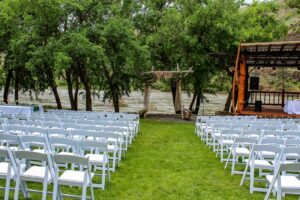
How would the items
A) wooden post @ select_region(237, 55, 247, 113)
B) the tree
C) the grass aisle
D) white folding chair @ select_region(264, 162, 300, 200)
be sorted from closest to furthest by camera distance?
white folding chair @ select_region(264, 162, 300, 200) → the grass aisle → the tree → wooden post @ select_region(237, 55, 247, 113)

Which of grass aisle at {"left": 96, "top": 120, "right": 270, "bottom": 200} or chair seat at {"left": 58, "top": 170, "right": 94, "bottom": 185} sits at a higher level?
chair seat at {"left": 58, "top": 170, "right": 94, "bottom": 185}

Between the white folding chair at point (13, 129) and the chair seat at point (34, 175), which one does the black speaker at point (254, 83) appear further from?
the chair seat at point (34, 175)

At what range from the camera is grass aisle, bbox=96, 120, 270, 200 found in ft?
18.3

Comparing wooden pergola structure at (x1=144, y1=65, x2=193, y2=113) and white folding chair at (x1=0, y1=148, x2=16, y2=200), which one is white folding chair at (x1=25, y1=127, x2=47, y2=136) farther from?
wooden pergola structure at (x1=144, y1=65, x2=193, y2=113)

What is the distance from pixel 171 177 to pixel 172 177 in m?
0.02

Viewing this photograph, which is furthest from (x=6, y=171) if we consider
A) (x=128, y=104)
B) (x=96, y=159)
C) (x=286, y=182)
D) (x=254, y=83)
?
(x=128, y=104)

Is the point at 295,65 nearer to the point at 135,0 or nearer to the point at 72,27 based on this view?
the point at 135,0

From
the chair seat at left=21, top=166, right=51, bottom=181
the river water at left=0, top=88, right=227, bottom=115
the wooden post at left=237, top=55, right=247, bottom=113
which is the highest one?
the wooden post at left=237, top=55, right=247, bottom=113

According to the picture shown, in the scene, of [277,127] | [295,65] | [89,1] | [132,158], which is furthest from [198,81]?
[132,158]

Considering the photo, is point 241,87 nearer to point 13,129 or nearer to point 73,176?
point 13,129

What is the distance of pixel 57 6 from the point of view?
51.4 ft

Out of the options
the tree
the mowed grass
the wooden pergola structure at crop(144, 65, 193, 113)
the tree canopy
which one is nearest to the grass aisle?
the mowed grass

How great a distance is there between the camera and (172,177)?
6.53m

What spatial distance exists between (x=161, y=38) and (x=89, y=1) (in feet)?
19.8
